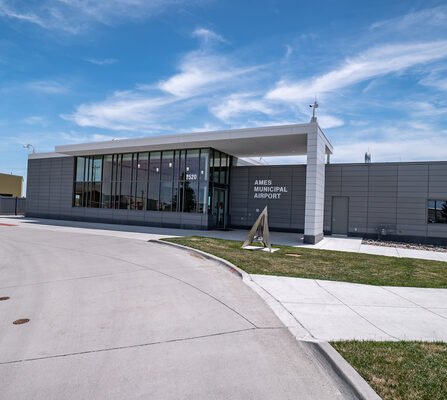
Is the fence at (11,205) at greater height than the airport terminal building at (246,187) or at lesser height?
lesser

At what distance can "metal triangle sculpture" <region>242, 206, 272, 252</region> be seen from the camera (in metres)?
14.3

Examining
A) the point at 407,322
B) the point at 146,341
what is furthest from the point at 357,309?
the point at 146,341

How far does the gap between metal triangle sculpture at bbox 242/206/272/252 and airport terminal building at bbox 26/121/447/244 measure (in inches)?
119

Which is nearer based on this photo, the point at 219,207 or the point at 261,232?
the point at 261,232

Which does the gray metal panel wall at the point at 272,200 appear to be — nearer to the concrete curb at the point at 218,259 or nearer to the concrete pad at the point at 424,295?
the concrete curb at the point at 218,259

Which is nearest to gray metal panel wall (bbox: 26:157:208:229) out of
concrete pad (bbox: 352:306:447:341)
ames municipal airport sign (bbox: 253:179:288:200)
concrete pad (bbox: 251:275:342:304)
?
ames municipal airport sign (bbox: 253:179:288:200)

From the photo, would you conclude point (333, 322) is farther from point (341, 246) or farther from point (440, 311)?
point (341, 246)

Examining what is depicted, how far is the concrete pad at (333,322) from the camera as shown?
17.0 ft

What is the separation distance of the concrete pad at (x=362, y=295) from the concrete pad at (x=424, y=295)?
225 millimetres

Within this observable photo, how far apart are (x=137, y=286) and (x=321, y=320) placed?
13.1ft

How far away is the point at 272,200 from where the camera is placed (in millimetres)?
24422

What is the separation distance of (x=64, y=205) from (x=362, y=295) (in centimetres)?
2662

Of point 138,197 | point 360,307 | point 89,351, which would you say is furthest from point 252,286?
point 138,197

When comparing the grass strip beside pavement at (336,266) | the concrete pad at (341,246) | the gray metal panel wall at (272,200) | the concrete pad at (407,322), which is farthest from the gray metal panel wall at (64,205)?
the concrete pad at (407,322)
